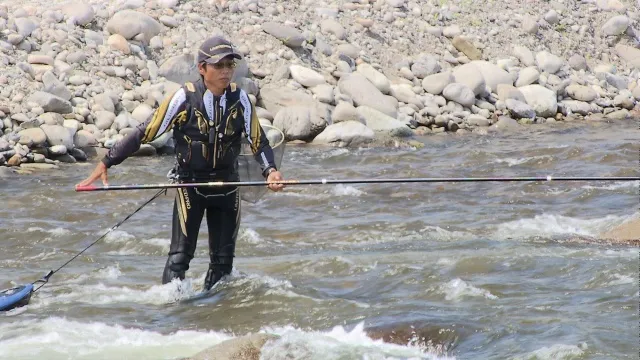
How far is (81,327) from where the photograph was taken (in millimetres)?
6969

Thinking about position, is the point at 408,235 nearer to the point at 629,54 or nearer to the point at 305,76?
the point at 305,76

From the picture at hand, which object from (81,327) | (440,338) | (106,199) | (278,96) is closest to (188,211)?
(81,327)

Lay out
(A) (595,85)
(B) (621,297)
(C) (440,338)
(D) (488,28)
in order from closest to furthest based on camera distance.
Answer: (C) (440,338) < (B) (621,297) < (A) (595,85) < (D) (488,28)

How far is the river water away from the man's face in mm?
1580

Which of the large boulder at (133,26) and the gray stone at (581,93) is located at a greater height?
the large boulder at (133,26)

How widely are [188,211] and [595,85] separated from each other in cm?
1786

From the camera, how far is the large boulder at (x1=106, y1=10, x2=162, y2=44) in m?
19.1

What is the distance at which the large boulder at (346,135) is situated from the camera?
17.2m

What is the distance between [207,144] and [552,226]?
4.99m

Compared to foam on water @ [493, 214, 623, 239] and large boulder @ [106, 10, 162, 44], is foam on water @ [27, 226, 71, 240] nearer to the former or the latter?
foam on water @ [493, 214, 623, 239]

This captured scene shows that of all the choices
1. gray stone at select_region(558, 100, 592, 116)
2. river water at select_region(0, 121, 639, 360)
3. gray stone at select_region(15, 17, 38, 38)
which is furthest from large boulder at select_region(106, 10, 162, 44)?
gray stone at select_region(558, 100, 592, 116)

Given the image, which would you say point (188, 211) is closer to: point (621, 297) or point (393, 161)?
point (621, 297)

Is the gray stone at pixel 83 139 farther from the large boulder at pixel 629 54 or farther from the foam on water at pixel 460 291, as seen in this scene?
the large boulder at pixel 629 54

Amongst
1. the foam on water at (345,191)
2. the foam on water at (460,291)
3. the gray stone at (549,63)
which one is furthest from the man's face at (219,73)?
the gray stone at (549,63)
